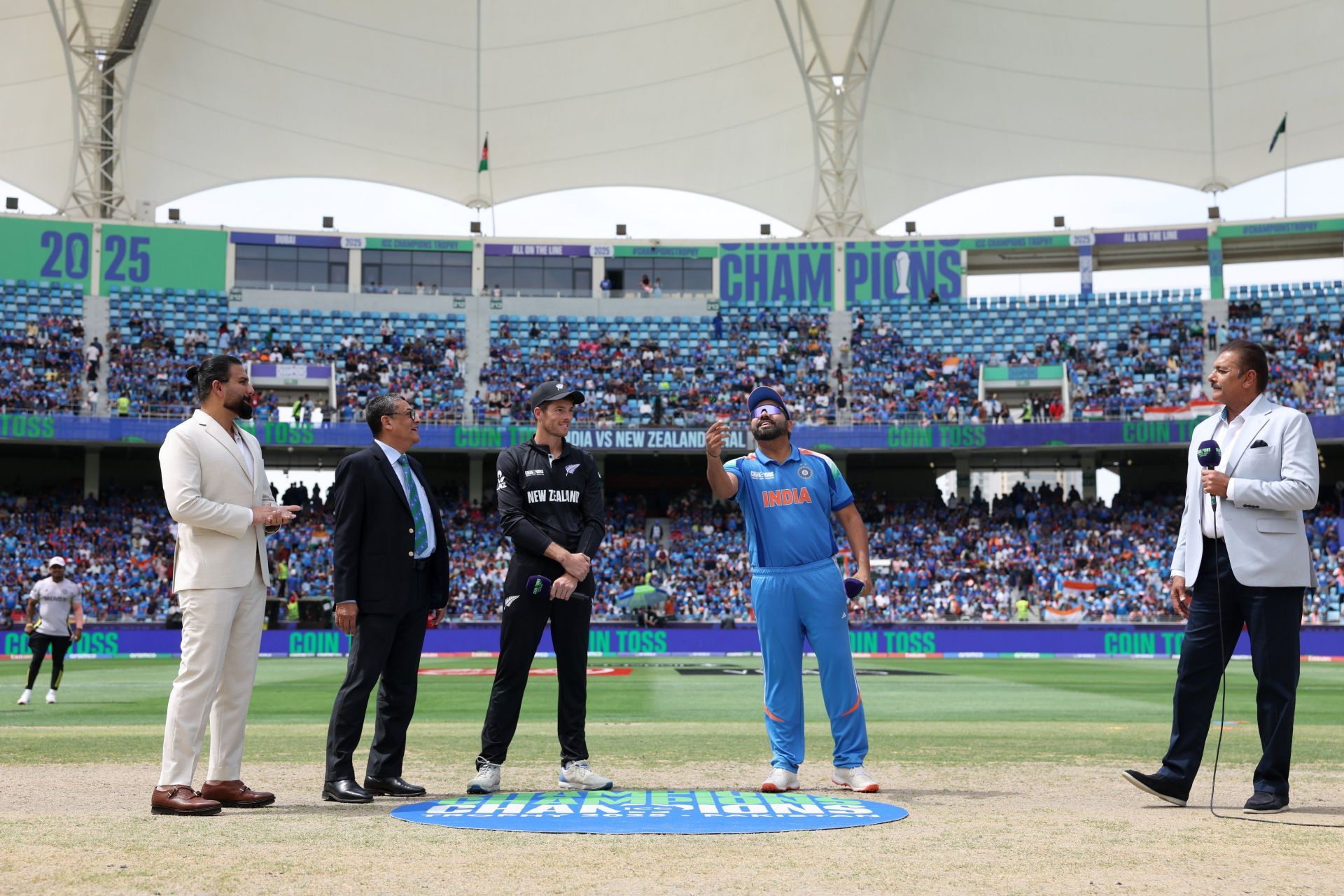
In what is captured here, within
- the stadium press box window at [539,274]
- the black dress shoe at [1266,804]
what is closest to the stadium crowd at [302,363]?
the stadium press box window at [539,274]

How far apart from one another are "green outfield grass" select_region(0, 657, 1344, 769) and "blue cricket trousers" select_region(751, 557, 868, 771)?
1670mm

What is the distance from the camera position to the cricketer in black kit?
725cm

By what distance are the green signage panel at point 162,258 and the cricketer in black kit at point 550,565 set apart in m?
41.8

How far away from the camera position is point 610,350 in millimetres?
46312

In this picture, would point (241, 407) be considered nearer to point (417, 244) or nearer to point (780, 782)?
point (780, 782)

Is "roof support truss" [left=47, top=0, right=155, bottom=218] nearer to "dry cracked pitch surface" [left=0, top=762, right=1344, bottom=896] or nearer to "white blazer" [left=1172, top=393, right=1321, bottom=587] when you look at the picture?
"dry cracked pitch surface" [left=0, top=762, right=1344, bottom=896]

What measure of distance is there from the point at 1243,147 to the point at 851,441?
1804 cm

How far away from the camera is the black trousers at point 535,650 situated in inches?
287

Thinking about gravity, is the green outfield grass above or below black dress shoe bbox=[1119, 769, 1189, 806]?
below

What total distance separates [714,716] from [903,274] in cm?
3562

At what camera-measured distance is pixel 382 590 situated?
704 cm

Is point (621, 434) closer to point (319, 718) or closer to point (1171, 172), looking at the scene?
point (1171, 172)

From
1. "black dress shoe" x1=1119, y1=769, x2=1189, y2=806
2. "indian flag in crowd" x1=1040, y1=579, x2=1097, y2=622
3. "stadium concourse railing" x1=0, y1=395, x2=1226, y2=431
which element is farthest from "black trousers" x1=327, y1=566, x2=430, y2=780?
"stadium concourse railing" x1=0, y1=395, x2=1226, y2=431

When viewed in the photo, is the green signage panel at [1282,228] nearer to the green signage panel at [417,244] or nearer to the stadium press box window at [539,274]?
the stadium press box window at [539,274]
